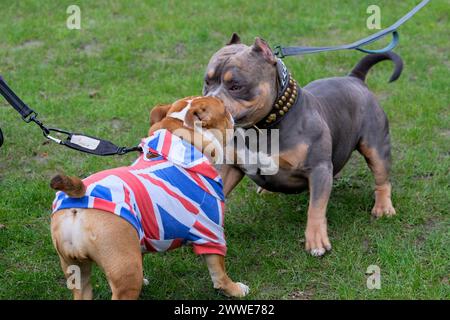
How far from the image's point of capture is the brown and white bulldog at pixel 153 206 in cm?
329

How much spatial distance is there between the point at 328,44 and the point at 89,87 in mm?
3015

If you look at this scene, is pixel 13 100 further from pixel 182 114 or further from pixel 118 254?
pixel 118 254

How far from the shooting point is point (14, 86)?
25.0 ft

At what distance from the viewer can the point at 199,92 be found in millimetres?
7352

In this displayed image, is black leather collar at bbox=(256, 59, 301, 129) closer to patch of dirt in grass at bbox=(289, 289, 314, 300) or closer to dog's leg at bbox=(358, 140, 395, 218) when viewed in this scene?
dog's leg at bbox=(358, 140, 395, 218)

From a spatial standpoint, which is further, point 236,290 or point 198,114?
point 236,290

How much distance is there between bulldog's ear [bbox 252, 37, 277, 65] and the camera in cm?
436

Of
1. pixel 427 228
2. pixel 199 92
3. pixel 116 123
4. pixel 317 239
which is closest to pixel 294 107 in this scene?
pixel 317 239

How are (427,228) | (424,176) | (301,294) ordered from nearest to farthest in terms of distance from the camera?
(301,294)
(427,228)
(424,176)

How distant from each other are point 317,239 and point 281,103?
Answer: 3.05ft

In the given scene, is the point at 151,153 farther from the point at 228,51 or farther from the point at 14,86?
the point at 14,86

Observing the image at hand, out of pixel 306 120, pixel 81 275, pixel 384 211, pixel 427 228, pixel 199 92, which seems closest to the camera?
pixel 81 275

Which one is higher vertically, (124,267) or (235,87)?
(235,87)

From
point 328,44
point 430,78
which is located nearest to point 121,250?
point 430,78
